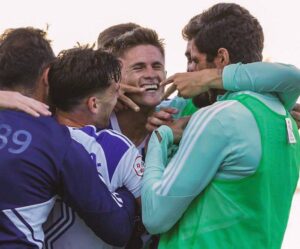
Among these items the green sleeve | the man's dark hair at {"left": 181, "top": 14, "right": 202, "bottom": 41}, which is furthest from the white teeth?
the green sleeve

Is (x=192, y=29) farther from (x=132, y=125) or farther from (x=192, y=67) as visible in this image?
(x=132, y=125)

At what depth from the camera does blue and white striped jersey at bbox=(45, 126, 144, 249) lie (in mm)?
1700

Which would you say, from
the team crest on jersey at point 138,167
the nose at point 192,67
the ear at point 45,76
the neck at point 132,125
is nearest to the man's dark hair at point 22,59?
the ear at point 45,76

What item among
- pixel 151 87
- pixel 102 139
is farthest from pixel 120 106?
pixel 102 139

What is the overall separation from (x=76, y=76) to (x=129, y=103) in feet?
1.43

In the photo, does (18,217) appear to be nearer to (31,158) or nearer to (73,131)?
(31,158)

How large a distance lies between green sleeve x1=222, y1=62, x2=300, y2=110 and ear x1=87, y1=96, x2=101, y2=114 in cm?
40

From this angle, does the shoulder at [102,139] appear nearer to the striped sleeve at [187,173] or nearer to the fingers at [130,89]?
the striped sleeve at [187,173]

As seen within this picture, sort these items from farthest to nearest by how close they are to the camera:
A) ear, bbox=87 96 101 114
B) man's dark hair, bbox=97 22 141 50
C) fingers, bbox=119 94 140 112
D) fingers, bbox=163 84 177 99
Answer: man's dark hair, bbox=97 22 141 50, fingers, bbox=119 94 140 112, fingers, bbox=163 84 177 99, ear, bbox=87 96 101 114

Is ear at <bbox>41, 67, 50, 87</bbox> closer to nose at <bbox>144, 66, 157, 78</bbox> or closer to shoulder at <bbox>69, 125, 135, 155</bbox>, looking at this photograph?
shoulder at <bbox>69, 125, 135, 155</bbox>

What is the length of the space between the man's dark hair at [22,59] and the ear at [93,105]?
17 cm

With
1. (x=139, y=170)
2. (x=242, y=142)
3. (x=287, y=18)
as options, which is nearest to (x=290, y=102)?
(x=242, y=142)

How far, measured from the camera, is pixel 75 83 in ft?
5.85

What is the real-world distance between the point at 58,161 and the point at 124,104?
73 cm
